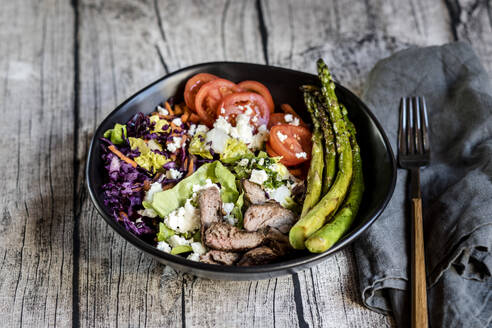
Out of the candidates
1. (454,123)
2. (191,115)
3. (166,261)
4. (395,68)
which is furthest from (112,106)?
(454,123)

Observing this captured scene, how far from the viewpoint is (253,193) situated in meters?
3.42

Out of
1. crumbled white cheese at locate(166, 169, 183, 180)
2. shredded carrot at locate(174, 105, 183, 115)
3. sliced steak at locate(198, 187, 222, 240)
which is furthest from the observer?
shredded carrot at locate(174, 105, 183, 115)

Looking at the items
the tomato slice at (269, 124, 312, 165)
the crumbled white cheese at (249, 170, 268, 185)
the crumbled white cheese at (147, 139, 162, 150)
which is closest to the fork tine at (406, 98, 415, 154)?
the tomato slice at (269, 124, 312, 165)

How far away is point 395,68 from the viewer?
450cm

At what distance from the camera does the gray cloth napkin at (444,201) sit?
126 inches

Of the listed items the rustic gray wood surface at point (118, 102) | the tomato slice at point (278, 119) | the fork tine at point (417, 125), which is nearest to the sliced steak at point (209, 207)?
the rustic gray wood surface at point (118, 102)

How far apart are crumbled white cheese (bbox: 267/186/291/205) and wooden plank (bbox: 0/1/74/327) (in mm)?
1520

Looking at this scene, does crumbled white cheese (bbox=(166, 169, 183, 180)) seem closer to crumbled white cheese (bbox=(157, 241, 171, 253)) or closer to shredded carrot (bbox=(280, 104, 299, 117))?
crumbled white cheese (bbox=(157, 241, 171, 253))

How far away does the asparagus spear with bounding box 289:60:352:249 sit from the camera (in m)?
3.13

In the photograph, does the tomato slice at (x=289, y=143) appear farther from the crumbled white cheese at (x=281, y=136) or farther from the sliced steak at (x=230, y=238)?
the sliced steak at (x=230, y=238)

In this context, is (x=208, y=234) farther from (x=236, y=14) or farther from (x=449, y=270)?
(x=236, y=14)

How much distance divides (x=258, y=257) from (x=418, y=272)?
3.38ft

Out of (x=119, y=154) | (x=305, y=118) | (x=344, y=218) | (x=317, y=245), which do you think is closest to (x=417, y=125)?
(x=305, y=118)

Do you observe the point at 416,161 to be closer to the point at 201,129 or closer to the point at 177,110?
the point at 201,129
